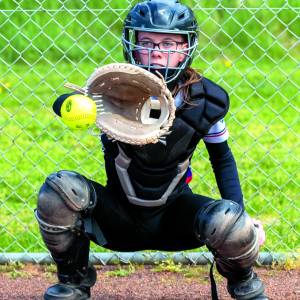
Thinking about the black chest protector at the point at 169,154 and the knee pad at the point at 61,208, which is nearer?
the knee pad at the point at 61,208

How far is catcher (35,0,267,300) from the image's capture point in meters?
3.51

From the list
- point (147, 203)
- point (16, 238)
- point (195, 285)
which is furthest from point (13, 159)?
point (147, 203)

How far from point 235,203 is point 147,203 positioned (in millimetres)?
366

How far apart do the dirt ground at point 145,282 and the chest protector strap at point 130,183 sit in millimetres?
656

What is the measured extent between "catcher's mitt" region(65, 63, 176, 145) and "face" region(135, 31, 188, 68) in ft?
0.36

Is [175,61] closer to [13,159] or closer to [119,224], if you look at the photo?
[119,224]

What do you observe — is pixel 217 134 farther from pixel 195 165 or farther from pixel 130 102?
pixel 195 165

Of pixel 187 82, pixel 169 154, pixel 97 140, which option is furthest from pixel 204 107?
pixel 97 140

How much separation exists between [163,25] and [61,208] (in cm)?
79

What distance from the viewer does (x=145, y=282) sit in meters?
4.39

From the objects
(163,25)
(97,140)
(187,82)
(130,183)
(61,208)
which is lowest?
(97,140)

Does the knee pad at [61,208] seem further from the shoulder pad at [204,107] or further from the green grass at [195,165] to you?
the green grass at [195,165]

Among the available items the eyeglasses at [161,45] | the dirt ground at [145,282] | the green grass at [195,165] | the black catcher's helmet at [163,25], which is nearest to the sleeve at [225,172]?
the black catcher's helmet at [163,25]

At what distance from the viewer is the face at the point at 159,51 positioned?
11.6 feet
